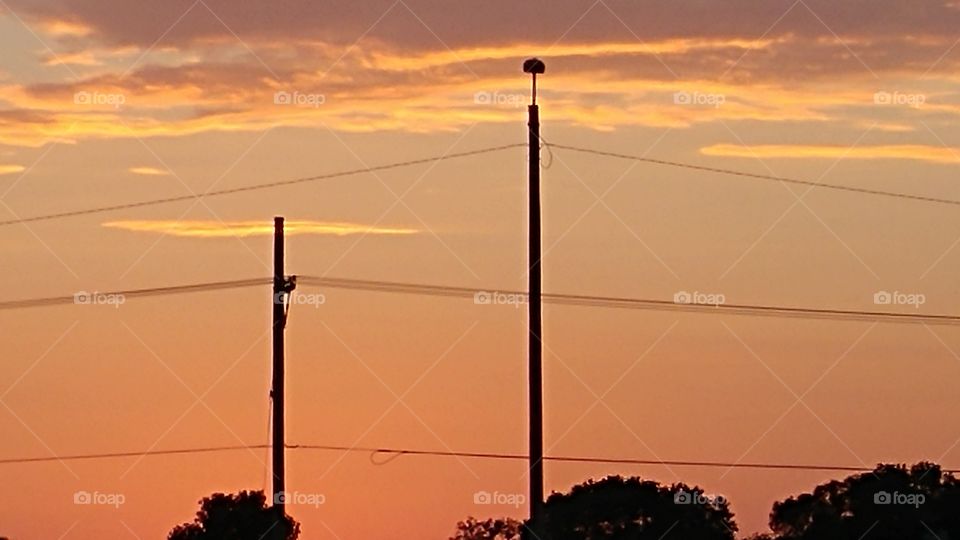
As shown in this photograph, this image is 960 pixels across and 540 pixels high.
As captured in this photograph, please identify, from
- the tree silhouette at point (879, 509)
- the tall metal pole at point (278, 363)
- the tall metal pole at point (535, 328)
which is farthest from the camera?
the tree silhouette at point (879, 509)

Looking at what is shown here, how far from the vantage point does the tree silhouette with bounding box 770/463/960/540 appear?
74.6 m

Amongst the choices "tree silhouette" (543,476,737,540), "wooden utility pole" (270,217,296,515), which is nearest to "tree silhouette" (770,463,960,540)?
"tree silhouette" (543,476,737,540)

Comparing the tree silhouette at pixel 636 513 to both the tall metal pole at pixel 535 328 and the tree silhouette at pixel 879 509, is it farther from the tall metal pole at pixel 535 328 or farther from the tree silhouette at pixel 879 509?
the tall metal pole at pixel 535 328

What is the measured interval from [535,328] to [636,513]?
19081 millimetres

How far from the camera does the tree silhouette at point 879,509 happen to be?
74562 millimetres

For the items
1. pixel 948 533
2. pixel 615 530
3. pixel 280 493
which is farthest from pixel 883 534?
pixel 280 493

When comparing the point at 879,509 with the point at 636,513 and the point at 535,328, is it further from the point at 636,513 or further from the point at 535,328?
the point at 535,328

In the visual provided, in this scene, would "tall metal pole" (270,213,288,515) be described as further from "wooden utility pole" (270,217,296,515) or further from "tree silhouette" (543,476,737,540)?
"tree silhouette" (543,476,737,540)

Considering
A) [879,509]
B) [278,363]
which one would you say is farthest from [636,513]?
[278,363]

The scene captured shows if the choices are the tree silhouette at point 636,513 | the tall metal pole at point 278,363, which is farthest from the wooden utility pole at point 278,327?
the tree silhouette at point 636,513

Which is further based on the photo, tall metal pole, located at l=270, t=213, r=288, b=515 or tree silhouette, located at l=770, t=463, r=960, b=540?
tree silhouette, located at l=770, t=463, r=960, b=540

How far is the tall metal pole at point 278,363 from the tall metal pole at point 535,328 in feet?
30.2

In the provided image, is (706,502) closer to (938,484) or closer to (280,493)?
(938,484)

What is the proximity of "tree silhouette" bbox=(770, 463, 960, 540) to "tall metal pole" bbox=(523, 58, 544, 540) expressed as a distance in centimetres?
1859
